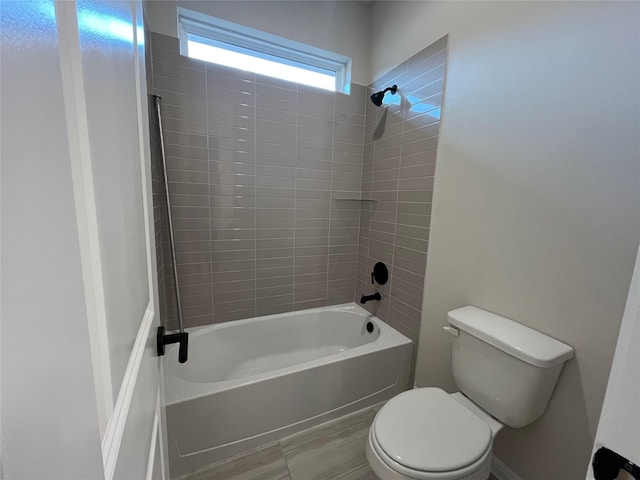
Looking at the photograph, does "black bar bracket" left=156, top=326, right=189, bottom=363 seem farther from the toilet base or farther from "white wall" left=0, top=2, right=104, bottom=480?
the toilet base

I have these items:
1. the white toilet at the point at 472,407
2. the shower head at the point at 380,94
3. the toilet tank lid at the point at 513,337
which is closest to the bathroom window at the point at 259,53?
the shower head at the point at 380,94

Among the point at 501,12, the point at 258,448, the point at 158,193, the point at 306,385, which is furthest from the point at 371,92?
the point at 258,448

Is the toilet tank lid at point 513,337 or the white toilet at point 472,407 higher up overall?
the toilet tank lid at point 513,337

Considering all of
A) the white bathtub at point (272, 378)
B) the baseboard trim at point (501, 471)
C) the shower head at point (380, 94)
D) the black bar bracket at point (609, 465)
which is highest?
the shower head at point (380, 94)

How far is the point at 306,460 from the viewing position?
1347mm

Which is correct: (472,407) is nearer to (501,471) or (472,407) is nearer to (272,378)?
(501,471)

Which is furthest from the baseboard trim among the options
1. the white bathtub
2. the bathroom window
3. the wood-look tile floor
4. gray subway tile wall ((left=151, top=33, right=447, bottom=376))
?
the bathroom window

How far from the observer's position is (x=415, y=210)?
165cm

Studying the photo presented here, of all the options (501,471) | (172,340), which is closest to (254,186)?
(172,340)

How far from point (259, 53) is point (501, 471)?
9.43 ft

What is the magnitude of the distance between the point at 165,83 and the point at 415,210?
1721mm

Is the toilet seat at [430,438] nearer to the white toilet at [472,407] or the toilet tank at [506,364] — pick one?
the white toilet at [472,407]

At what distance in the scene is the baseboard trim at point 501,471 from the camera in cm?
123

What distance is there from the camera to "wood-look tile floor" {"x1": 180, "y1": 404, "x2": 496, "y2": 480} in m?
1.27
